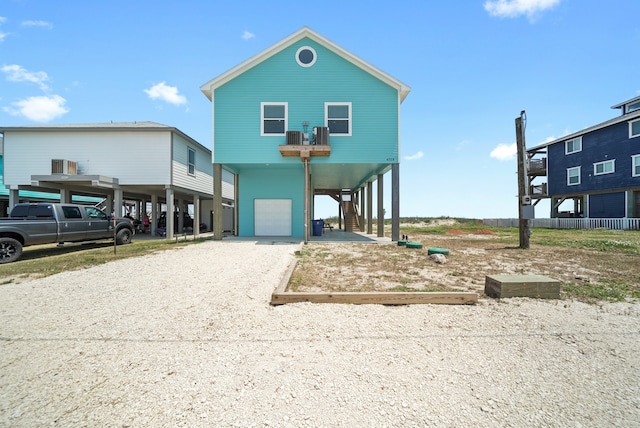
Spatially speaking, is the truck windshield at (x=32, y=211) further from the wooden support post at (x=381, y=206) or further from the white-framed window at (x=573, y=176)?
the white-framed window at (x=573, y=176)

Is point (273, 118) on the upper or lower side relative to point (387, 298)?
upper

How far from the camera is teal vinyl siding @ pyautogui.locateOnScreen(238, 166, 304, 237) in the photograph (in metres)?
17.0

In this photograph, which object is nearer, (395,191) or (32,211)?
(32,211)

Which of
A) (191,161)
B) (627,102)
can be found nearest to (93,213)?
(191,161)

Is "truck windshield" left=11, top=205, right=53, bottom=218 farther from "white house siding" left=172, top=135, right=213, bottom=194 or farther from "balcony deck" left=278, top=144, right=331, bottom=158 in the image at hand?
"balcony deck" left=278, top=144, right=331, bottom=158

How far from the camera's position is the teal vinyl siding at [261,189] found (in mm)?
17047

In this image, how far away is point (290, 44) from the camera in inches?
552

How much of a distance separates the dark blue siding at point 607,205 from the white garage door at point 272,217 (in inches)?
1117

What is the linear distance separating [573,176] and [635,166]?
5.35 meters

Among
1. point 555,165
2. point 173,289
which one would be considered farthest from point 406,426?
point 555,165

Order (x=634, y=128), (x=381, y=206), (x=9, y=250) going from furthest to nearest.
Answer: (x=634, y=128) < (x=381, y=206) < (x=9, y=250)

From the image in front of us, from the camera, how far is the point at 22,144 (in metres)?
16.8

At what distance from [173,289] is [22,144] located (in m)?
19.5

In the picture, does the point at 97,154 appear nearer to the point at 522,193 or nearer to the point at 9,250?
the point at 9,250
